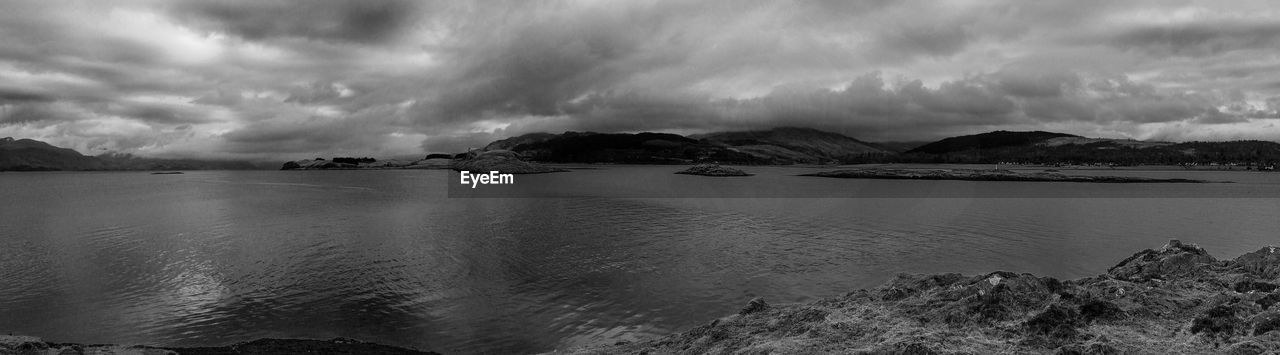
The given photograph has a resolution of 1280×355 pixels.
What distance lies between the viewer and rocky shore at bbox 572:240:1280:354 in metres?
9.98

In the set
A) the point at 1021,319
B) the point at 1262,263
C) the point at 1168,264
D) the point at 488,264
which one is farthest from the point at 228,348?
the point at 1262,263

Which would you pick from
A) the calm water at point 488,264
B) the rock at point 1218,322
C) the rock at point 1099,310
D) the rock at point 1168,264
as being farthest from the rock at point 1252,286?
the calm water at point 488,264

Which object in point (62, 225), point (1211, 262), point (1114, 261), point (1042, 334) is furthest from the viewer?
point (62, 225)

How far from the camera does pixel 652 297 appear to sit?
80.8 ft

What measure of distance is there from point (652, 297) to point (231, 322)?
17291mm

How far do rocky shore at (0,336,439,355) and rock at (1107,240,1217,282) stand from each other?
22225 millimetres

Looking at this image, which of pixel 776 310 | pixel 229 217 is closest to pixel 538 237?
pixel 776 310

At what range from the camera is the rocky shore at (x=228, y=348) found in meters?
14.4

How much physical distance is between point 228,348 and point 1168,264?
29.7 m

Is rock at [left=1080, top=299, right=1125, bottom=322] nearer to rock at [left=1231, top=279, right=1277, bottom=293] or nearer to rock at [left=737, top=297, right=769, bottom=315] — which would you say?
rock at [left=1231, top=279, right=1277, bottom=293]

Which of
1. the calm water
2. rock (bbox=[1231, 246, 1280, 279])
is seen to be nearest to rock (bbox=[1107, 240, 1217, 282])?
rock (bbox=[1231, 246, 1280, 279])

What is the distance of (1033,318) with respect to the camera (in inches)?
436

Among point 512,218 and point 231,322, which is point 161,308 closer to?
point 231,322

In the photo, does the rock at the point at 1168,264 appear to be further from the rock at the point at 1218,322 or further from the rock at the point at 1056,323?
the rock at the point at 1056,323
